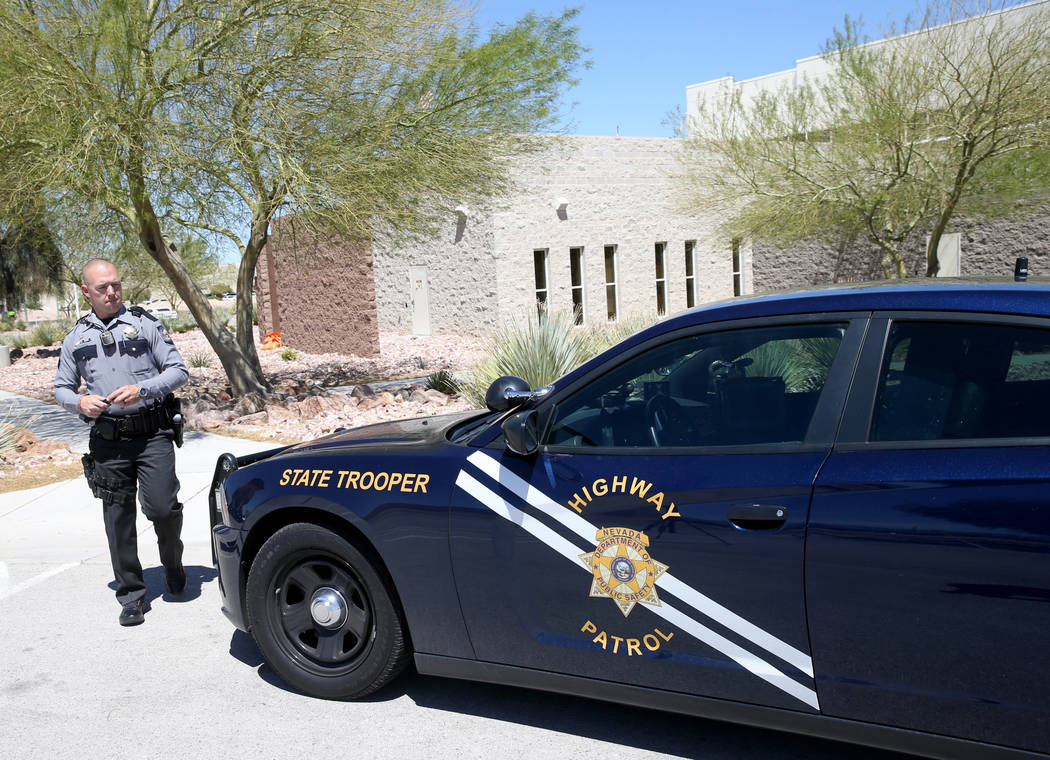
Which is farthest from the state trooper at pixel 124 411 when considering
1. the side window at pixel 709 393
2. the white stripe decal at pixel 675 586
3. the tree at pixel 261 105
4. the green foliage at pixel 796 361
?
the tree at pixel 261 105

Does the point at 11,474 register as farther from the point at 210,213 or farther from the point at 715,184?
the point at 715,184

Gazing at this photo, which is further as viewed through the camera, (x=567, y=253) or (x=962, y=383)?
(x=567, y=253)

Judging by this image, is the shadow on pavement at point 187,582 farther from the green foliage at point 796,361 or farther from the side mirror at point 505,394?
the green foliage at point 796,361

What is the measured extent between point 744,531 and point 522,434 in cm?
89

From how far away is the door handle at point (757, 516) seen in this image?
118 inches

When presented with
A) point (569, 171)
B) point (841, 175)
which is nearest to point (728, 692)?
point (841, 175)

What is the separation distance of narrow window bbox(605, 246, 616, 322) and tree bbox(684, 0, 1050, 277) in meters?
7.09

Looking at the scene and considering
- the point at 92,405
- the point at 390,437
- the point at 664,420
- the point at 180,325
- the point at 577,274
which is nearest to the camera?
the point at 664,420

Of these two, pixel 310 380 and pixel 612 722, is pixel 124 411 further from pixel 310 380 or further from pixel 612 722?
pixel 310 380

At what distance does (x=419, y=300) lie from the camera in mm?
24406

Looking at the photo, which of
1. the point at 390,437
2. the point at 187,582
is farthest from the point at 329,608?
the point at 187,582

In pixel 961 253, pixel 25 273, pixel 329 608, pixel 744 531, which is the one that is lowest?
pixel 329 608

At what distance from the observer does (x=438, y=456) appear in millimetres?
3809

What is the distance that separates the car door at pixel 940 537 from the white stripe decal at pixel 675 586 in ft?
0.34
